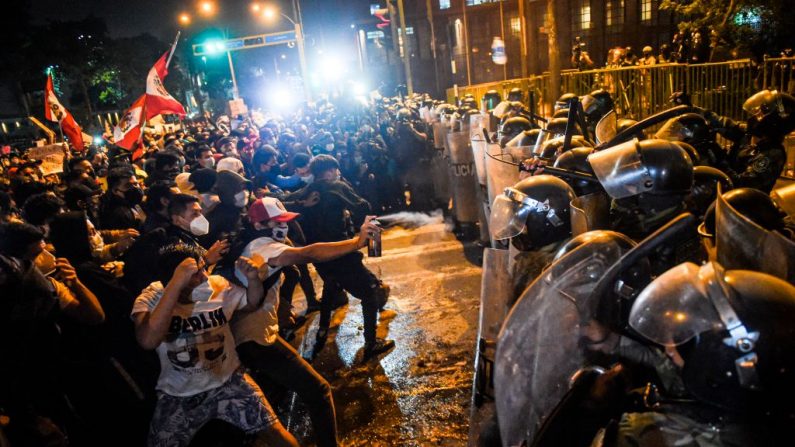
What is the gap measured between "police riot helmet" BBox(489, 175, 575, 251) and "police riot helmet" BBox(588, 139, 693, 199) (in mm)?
284

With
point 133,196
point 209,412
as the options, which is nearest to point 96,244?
point 133,196

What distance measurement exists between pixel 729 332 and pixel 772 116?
14.1 ft

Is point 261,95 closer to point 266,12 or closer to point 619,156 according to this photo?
point 266,12

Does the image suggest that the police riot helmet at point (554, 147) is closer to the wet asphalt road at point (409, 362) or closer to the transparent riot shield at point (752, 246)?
the wet asphalt road at point (409, 362)

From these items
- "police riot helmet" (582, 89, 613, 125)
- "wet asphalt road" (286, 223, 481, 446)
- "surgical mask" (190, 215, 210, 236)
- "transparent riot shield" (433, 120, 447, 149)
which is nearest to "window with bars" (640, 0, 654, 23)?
"transparent riot shield" (433, 120, 447, 149)

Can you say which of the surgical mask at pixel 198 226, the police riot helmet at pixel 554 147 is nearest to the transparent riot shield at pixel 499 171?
the police riot helmet at pixel 554 147

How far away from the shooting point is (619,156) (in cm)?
321

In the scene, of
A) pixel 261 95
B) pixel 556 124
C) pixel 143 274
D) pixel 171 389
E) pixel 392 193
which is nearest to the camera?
pixel 171 389

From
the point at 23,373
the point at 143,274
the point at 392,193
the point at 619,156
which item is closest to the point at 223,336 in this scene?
the point at 143,274

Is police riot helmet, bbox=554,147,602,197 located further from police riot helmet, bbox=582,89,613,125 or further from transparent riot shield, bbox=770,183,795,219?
police riot helmet, bbox=582,89,613,125

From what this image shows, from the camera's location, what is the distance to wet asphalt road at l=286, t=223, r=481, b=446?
4.43 m

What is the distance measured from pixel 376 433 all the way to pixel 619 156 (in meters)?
2.86

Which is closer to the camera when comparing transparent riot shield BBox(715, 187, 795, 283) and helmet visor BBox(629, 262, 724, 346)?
helmet visor BBox(629, 262, 724, 346)

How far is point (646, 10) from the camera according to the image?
28062 mm
